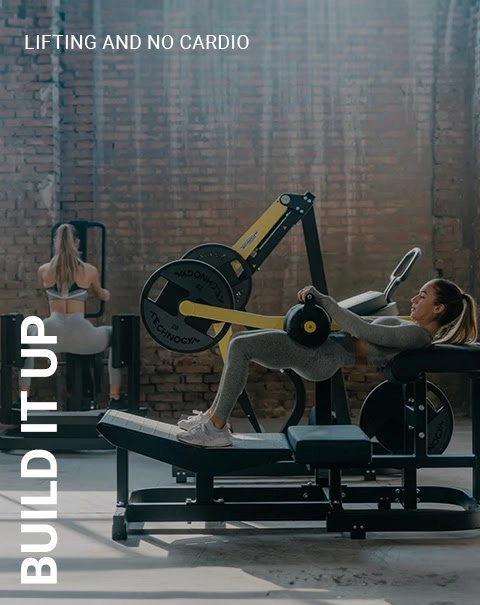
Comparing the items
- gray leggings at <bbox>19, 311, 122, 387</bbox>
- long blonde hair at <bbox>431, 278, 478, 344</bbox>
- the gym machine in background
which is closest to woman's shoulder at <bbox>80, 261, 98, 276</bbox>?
gray leggings at <bbox>19, 311, 122, 387</bbox>

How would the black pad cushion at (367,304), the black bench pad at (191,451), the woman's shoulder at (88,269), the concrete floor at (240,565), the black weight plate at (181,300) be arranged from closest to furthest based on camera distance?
the concrete floor at (240,565), the black bench pad at (191,451), the black weight plate at (181,300), the black pad cushion at (367,304), the woman's shoulder at (88,269)

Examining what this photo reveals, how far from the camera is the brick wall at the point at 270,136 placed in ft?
26.6

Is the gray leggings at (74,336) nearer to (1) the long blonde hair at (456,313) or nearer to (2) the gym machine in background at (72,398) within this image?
(2) the gym machine in background at (72,398)

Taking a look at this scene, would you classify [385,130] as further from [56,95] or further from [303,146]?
[56,95]

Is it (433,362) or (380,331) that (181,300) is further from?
(433,362)

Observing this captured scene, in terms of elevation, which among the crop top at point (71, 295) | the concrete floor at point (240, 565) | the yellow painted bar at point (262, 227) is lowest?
the concrete floor at point (240, 565)

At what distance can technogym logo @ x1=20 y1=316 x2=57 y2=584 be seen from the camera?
355 cm

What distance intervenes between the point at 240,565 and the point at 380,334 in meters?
1.15

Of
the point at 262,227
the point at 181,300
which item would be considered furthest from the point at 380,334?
the point at 262,227

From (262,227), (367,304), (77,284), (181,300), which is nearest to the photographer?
(181,300)

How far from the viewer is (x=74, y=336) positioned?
6520mm

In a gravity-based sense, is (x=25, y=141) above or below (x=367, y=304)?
above

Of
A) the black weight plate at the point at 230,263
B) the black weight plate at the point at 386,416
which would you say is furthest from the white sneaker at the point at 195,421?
the black weight plate at the point at 230,263

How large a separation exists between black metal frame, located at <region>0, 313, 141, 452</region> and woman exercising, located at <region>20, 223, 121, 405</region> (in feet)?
0.37
